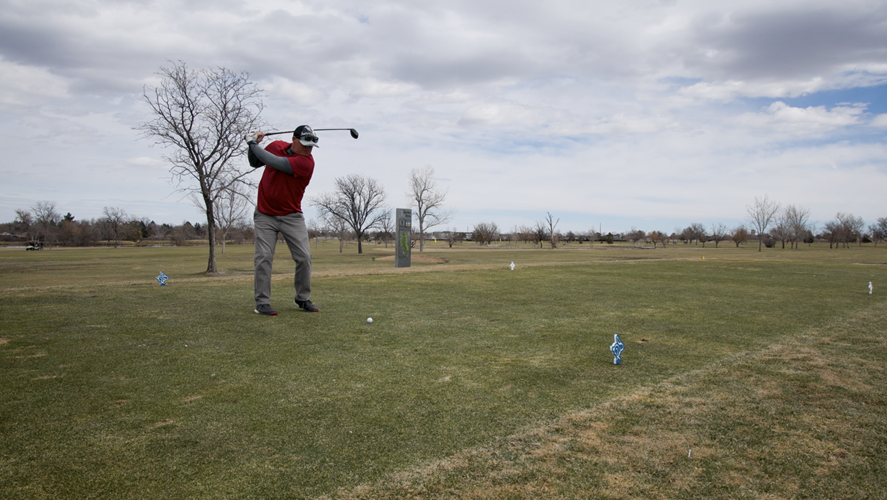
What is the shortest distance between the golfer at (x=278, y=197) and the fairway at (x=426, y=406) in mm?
843

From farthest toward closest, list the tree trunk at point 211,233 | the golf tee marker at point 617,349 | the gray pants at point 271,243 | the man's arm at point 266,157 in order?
the tree trunk at point 211,233
the gray pants at point 271,243
the man's arm at point 266,157
the golf tee marker at point 617,349

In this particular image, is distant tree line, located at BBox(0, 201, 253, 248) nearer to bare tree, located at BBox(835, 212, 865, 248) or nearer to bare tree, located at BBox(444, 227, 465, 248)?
bare tree, located at BBox(444, 227, 465, 248)

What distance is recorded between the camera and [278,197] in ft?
28.2

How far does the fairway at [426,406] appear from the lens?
3.13 meters

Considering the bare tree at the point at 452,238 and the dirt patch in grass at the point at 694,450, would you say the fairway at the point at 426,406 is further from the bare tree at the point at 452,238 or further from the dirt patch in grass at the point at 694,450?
the bare tree at the point at 452,238

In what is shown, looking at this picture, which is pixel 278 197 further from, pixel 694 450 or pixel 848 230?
pixel 848 230

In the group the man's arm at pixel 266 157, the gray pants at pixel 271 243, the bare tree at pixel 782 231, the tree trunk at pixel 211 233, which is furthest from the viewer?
the bare tree at pixel 782 231

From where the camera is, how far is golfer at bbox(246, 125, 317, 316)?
839 centimetres

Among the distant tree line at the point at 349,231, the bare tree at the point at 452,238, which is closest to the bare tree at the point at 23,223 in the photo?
the distant tree line at the point at 349,231

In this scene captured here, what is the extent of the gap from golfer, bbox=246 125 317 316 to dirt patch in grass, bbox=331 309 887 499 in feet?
20.1

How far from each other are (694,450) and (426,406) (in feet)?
7.01

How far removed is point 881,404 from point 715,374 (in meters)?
1.42

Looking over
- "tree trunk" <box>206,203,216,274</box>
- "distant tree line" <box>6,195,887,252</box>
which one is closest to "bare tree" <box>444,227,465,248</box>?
"distant tree line" <box>6,195,887,252</box>

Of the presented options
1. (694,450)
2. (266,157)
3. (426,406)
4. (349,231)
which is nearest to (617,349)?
(694,450)
